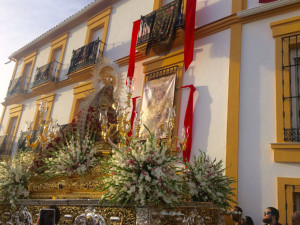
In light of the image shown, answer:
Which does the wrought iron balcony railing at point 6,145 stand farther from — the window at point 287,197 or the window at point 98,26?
the window at point 287,197

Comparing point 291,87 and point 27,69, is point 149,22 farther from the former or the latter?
point 27,69

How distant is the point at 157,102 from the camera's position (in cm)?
703

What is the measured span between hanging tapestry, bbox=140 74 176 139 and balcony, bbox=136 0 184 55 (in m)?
0.90

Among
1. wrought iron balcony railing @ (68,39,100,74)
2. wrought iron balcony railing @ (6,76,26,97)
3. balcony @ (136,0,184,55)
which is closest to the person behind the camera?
balcony @ (136,0,184,55)

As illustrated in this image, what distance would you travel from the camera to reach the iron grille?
16.0ft

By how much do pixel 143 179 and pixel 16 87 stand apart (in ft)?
43.1

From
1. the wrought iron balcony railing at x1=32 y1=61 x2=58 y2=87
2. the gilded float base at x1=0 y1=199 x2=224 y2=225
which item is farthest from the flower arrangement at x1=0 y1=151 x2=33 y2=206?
the wrought iron balcony railing at x1=32 y1=61 x2=58 y2=87

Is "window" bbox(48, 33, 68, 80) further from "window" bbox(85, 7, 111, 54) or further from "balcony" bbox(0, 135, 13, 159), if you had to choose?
"balcony" bbox(0, 135, 13, 159)

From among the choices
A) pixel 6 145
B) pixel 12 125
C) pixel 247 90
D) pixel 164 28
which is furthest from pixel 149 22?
pixel 12 125

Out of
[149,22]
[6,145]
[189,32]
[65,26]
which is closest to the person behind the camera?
[189,32]

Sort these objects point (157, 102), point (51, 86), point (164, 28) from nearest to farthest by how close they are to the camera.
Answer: point (157, 102)
point (164, 28)
point (51, 86)

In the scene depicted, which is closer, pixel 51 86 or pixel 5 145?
pixel 51 86

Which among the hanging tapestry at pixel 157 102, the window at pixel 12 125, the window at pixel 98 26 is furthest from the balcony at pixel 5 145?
the hanging tapestry at pixel 157 102

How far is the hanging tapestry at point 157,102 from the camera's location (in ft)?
22.2
